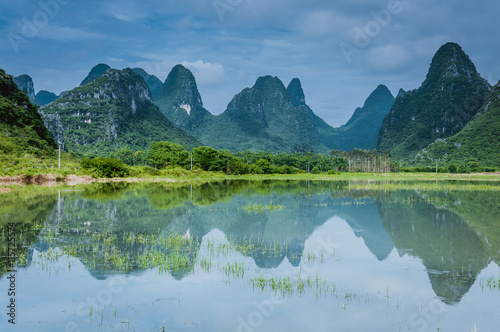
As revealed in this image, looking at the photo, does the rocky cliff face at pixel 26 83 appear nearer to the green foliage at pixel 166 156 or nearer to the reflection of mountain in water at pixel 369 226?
the green foliage at pixel 166 156

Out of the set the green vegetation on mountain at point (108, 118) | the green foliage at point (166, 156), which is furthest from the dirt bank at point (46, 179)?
the green vegetation on mountain at point (108, 118)

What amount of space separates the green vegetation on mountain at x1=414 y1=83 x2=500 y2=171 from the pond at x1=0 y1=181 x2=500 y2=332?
96.3 m

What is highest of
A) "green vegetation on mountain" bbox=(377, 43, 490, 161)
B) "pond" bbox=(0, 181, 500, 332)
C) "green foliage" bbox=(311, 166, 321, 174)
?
"green vegetation on mountain" bbox=(377, 43, 490, 161)

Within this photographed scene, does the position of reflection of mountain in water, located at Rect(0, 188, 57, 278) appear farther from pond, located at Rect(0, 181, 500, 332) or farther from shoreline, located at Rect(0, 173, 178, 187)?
shoreline, located at Rect(0, 173, 178, 187)

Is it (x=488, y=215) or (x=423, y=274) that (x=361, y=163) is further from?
(x=423, y=274)

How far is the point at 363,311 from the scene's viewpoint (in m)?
6.91

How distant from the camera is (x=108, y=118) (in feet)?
378

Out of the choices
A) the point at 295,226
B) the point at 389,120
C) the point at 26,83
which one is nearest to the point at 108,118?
the point at 26,83

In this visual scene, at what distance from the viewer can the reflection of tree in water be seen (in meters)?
8.59

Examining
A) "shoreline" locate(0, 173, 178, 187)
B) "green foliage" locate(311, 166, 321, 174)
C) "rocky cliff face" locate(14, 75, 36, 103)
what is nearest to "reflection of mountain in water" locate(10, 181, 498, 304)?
"shoreline" locate(0, 173, 178, 187)

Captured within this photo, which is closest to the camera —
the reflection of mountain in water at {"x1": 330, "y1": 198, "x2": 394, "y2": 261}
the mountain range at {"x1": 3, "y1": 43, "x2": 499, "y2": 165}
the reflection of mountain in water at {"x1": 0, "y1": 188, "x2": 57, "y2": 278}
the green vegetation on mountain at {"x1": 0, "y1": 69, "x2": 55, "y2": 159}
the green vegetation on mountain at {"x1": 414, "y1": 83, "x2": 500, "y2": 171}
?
the reflection of mountain in water at {"x1": 0, "y1": 188, "x2": 57, "y2": 278}

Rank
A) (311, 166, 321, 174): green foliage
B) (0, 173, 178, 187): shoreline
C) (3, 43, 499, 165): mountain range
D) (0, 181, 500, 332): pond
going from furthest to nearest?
(3, 43, 499, 165): mountain range
(311, 166, 321, 174): green foliage
(0, 173, 178, 187): shoreline
(0, 181, 500, 332): pond

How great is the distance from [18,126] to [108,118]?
5395cm

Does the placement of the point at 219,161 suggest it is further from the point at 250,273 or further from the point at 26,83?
the point at 26,83
